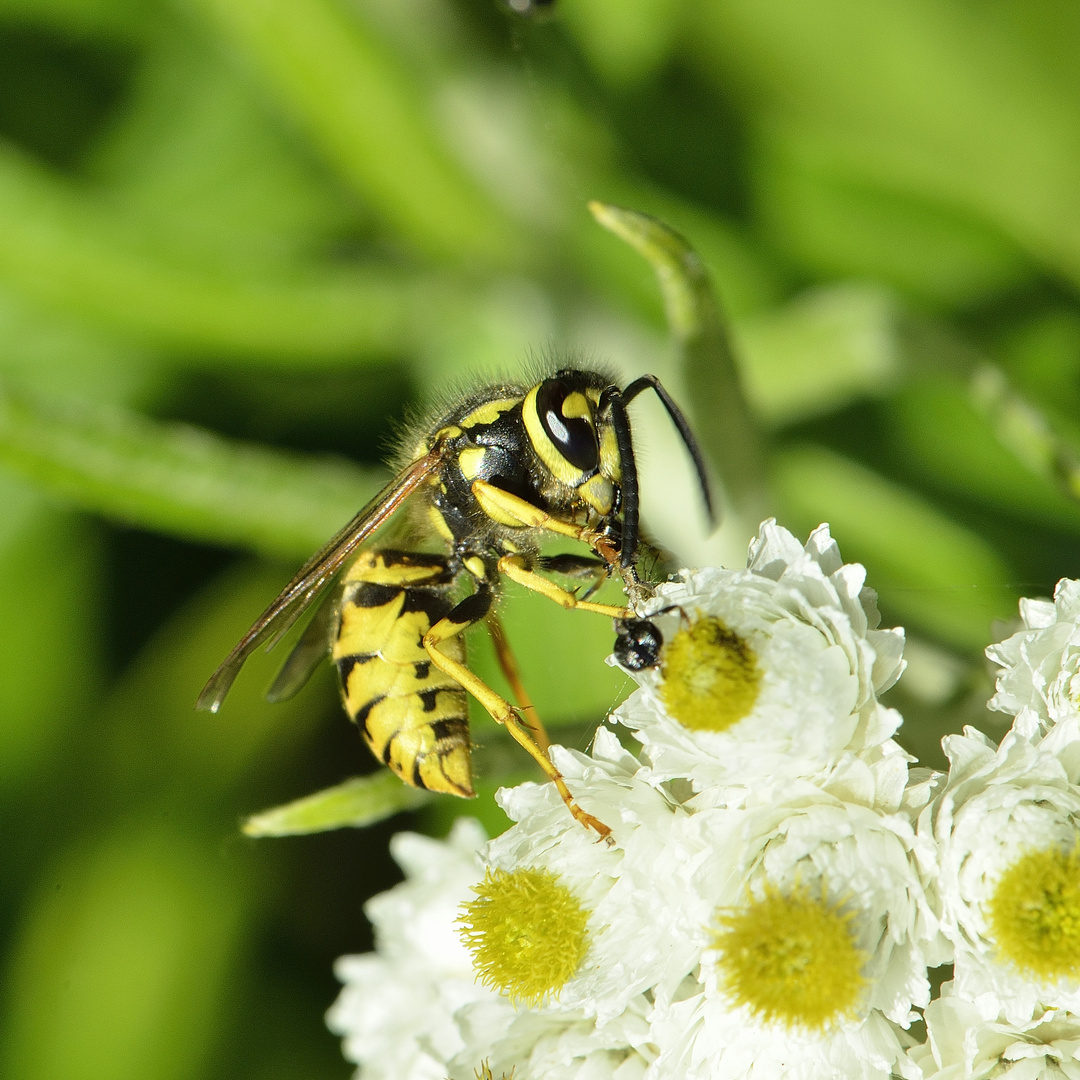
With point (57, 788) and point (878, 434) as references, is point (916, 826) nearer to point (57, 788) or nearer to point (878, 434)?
point (878, 434)

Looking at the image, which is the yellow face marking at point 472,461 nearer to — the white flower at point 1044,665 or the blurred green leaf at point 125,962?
the white flower at point 1044,665

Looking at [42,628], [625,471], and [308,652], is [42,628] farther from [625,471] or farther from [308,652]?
[625,471]

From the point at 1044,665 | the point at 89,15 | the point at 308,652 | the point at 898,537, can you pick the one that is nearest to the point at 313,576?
the point at 308,652

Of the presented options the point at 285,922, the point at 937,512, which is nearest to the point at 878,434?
the point at 937,512

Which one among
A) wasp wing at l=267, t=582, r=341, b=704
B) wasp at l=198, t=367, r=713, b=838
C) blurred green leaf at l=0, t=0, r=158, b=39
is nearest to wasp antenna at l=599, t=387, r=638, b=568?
wasp at l=198, t=367, r=713, b=838

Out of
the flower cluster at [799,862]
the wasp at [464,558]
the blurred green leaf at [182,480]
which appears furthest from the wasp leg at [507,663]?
the blurred green leaf at [182,480]

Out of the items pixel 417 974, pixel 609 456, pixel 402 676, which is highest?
pixel 609 456
